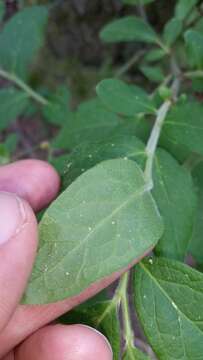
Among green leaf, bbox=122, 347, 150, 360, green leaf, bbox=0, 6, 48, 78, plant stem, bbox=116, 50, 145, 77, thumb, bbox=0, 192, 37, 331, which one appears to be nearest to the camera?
thumb, bbox=0, 192, 37, 331

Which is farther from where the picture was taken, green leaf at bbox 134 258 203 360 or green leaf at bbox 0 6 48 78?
green leaf at bbox 0 6 48 78

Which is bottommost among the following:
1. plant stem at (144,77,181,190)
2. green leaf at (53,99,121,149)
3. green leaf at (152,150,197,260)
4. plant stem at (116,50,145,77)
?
plant stem at (116,50,145,77)

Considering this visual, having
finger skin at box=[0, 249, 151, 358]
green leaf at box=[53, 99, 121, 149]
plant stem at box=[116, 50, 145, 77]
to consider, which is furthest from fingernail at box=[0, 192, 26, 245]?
plant stem at box=[116, 50, 145, 77]

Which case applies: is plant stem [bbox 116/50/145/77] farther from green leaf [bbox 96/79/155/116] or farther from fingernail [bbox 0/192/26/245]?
fingernail [bbox 0/192/26/245]

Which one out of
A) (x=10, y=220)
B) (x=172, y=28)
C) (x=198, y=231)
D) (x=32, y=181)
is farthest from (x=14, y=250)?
(x=172, y=28)

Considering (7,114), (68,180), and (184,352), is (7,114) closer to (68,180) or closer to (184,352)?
(68,180)

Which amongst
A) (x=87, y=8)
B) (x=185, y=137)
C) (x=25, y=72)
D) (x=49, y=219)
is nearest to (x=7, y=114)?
(x=25, y=72)
